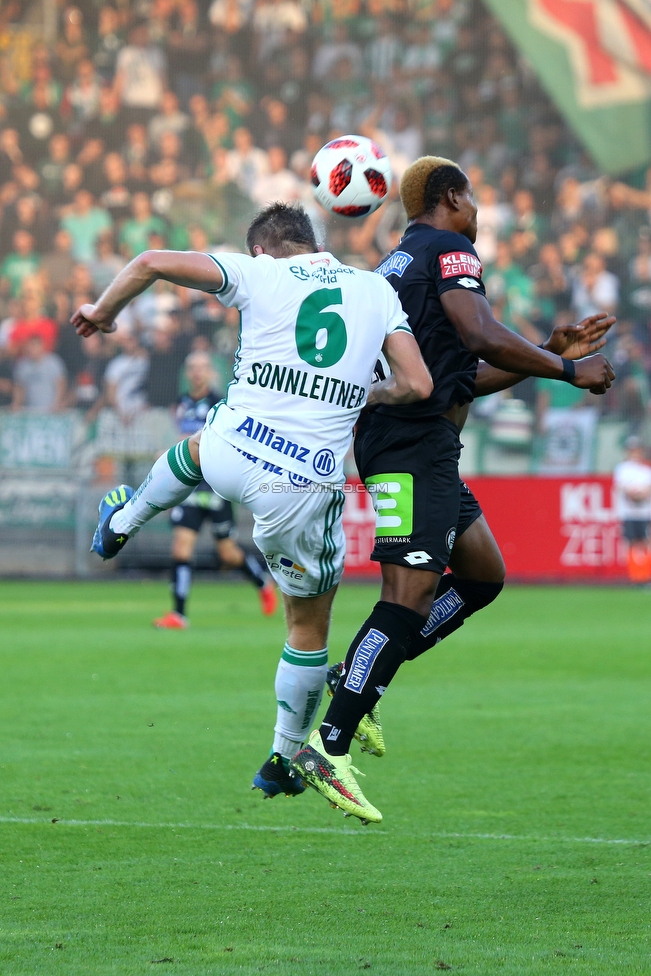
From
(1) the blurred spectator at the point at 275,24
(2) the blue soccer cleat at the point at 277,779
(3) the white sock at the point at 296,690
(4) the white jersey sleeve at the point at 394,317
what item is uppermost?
(1) the blurred spectator at the point at 275,24

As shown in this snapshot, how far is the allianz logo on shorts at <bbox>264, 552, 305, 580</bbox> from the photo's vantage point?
479 centimetres

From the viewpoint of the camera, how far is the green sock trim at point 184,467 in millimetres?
4934

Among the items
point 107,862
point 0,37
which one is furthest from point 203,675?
point 0,37

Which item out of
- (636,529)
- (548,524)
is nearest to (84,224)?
(548,524)

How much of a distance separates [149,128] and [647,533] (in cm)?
1196

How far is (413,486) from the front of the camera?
16.2ft

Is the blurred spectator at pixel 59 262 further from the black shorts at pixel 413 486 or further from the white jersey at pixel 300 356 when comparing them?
the white jersey at pixel 300 356

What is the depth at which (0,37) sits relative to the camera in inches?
1001

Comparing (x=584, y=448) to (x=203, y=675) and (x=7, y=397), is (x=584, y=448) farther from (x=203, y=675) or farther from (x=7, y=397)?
(x=203, y=675)

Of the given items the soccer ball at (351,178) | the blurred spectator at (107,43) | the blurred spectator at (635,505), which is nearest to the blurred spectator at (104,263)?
the blurred spectator at (107,43)

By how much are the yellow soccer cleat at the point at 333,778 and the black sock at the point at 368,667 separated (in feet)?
0.25

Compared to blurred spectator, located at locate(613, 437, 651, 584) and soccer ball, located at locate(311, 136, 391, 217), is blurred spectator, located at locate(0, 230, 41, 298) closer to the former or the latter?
blurred spectator, located at locate(613, 437, 651, 584)

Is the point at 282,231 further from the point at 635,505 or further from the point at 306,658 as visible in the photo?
the point at 635,505

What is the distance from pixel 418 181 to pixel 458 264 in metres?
0.45
